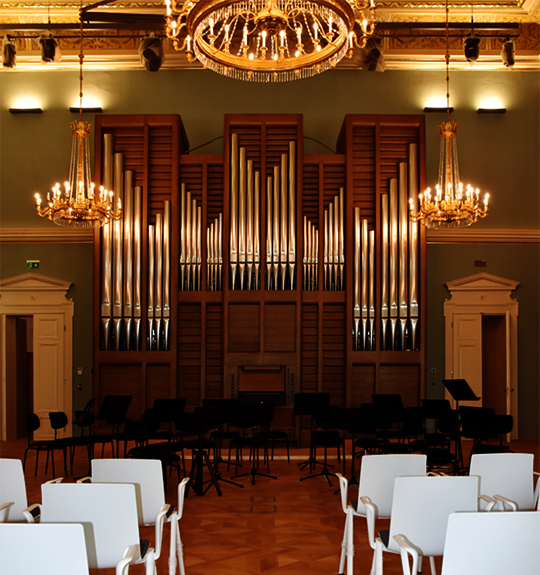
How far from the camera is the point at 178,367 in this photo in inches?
349

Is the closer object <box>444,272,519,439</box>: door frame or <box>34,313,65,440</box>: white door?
<box>34,313,65,440</box>: white door

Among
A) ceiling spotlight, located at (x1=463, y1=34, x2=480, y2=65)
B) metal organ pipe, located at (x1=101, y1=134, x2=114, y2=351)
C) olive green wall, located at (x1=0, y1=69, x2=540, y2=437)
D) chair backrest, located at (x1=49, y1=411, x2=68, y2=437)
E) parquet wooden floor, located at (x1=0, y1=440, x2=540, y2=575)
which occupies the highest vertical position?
ceiling spotlight, located at (x1=463, y1=34, x2=480, y2=65)

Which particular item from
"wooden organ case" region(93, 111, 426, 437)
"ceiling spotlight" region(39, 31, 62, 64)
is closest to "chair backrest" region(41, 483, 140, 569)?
"wooden organ case" region(93, 111, 426, 437)

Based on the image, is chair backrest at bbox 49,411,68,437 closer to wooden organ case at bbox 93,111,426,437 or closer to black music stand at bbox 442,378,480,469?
wooden organ case at bbox 93,111,426,437

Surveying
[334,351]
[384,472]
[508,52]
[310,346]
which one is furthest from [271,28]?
[508,52]

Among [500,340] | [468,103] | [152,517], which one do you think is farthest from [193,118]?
[152,517]

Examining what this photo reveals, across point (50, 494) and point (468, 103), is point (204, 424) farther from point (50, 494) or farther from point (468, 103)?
point (468, 103)

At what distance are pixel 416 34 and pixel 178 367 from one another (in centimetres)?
684

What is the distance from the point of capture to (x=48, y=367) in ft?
31.5

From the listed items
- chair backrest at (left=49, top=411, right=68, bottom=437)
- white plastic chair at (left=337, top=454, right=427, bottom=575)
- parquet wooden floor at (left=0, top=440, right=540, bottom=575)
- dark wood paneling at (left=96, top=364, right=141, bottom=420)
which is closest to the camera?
white plastic chair at (left=337, top=454, right=427, bottom=575)

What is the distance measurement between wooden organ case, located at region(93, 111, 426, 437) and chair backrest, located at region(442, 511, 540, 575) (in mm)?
6253

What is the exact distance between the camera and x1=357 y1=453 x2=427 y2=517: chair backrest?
371cm

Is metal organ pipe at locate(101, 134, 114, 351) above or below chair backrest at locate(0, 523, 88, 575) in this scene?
above

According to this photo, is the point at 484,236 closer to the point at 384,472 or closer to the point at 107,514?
the point at 384,472
